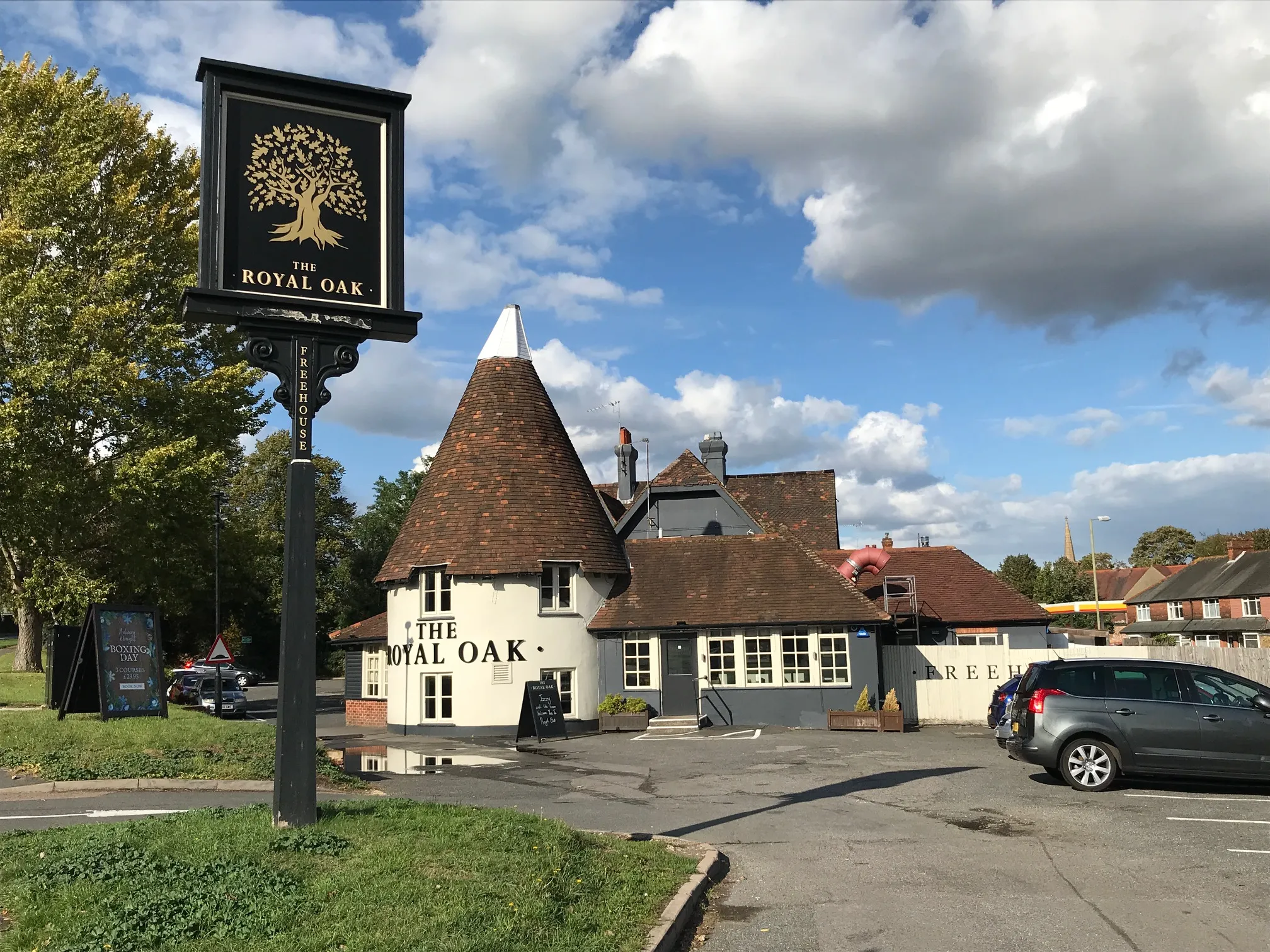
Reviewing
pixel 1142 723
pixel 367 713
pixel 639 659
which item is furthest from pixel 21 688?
pixel 1142 723

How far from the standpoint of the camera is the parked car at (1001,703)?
63.7 ft

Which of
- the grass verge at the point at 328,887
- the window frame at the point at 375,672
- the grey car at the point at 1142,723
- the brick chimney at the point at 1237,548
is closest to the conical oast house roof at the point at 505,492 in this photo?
the window frame at the point at 375,672

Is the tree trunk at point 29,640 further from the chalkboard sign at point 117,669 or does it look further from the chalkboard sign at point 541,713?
the chalkboard sign at point 541,713

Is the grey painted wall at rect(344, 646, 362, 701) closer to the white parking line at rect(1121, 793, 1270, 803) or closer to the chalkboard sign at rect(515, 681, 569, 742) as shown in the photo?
the chalkboard sign at rect(515, 681, 569, 742)

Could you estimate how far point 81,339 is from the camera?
23938 mm

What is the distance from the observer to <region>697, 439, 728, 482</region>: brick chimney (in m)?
36.8

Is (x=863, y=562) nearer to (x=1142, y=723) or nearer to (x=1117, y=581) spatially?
(x=1142, y=723)

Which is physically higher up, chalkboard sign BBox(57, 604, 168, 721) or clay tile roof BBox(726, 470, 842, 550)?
clay tile roof BBox(726, 470, 842, 550)

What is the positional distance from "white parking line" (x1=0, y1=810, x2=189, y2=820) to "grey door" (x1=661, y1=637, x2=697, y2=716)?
17.2 metres

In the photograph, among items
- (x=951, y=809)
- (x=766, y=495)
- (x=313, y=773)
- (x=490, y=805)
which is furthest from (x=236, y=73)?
(x=766, y=495)

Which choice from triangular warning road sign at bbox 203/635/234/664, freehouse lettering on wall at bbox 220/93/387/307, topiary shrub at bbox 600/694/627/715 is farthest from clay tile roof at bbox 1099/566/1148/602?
freehouse lettering on wall at bbox 220/93/387/307

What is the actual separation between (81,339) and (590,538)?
525 inches

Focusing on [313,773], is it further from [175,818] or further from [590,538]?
[590,538]

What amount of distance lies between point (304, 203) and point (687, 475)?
22.7m
